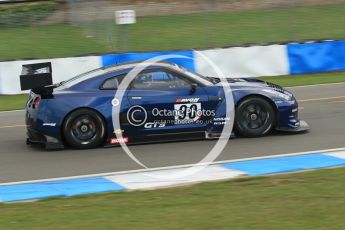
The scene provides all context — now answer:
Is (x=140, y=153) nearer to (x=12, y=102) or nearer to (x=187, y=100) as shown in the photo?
(x=187, y=100)

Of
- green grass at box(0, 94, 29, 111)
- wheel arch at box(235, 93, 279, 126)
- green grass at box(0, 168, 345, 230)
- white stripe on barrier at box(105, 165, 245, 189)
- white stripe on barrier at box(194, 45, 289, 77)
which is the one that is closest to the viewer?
green grass at box(0, 168, 345, 230)

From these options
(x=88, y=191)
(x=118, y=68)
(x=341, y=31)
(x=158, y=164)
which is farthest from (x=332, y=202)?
(x=341, y=31)

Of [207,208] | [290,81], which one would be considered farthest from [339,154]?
[290,81]

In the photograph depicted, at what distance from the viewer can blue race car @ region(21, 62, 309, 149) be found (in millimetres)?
9961

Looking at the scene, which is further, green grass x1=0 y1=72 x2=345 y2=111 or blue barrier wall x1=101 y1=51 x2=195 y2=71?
blue barrier wall x1=101 y1=51 x2=195 y2=71

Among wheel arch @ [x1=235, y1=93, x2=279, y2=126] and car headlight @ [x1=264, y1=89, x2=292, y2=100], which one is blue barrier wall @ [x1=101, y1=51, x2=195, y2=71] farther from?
wheel arch @ [x1=235, y1=93, x2=279, y2=126]

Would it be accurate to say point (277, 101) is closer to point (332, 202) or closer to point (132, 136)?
point (132, 136)

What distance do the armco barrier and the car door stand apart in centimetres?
748

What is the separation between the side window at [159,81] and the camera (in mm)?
10156

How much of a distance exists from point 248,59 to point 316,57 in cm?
229

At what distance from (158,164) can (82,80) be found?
7.43 ft

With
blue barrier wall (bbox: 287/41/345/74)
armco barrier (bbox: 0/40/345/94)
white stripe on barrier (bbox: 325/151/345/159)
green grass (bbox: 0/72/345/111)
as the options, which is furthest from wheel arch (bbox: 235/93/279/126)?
blue barrier wall (bbox: 287/41/345/74)

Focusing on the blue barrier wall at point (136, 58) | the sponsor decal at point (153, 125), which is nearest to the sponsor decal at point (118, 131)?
the sponsor decal at point (153, 125)

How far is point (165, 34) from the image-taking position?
22406 mm
